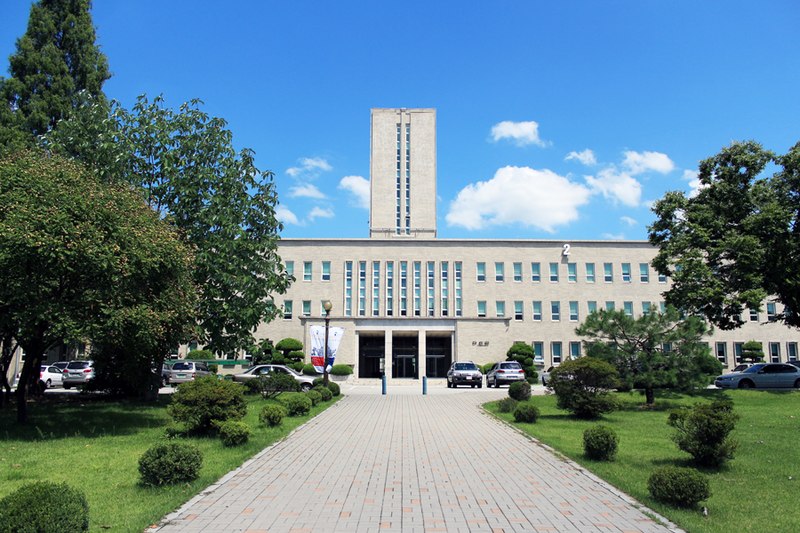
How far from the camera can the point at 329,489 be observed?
8297 mm

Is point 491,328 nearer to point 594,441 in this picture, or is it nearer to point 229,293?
point 229,293

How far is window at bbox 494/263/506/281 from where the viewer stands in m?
59.4

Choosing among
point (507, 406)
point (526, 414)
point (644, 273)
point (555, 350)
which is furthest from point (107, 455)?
point (644, 273)

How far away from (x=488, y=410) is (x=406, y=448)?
9.48 meters

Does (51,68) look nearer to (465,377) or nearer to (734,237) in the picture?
(465,377)

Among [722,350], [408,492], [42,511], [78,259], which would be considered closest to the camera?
[42,511]

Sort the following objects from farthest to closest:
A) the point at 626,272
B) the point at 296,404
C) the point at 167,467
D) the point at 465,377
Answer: the point at 626,272, the point at 465,377, the point at 296,404, the point at 167,467

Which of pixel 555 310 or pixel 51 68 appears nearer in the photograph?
pixel 51 68

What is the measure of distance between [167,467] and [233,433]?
3.61 m

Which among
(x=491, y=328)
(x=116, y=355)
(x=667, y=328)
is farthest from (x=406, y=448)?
(x=491, y=328)

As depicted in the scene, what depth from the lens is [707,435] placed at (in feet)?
33.6

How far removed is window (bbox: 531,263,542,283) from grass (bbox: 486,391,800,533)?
37.1 metres

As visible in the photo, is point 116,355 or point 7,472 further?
point 116,355

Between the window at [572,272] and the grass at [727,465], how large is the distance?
122ft
